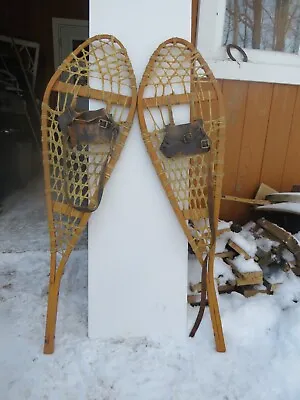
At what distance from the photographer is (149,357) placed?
143cm

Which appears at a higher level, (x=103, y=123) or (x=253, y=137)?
(x=103, y=123)

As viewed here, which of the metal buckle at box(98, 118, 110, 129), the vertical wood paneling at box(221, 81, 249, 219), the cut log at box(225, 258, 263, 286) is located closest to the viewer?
the metal buckle at box(98, 118, 110, 129)

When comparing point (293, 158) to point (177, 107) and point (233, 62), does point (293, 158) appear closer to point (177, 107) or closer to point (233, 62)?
point (233, 62)

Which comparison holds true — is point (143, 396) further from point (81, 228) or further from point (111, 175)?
point (111, 175)

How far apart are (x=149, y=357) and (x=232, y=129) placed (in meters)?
1.41

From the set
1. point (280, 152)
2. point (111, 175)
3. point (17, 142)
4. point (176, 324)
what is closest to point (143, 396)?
point (176, 324)

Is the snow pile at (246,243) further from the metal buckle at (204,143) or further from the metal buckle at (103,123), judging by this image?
the metal buckle at (103,123)

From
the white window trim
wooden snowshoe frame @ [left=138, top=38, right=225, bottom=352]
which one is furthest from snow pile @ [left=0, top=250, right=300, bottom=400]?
the white window trim

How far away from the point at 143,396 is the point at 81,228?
26.4 inches

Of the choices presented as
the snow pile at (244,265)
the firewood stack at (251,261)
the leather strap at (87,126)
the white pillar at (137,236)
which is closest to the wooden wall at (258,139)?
the firewood stack at (251,261)

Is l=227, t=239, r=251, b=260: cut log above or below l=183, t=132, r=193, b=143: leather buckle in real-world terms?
below

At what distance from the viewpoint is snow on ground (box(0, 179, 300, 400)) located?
4.22 ft

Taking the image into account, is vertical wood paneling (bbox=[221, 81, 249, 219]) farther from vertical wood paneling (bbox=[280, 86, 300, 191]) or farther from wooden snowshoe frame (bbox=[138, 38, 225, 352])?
wooden snowshoe frame (bbox=[138, 38, 225, 352])

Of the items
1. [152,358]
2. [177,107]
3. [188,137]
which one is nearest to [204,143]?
[188,137]
